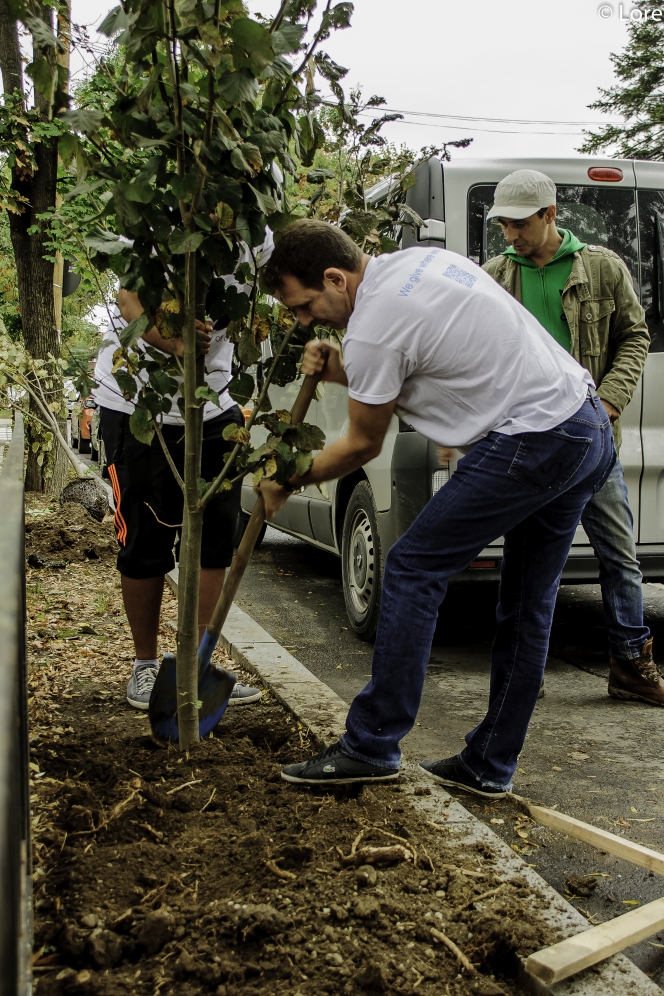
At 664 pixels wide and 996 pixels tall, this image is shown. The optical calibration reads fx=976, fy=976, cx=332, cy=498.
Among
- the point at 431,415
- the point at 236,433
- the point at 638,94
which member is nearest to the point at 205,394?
the point at 236,433

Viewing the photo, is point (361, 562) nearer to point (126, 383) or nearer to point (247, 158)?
point (126, 383)

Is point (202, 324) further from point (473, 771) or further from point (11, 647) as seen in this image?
point (11, 647)

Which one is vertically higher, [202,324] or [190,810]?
[202,324]

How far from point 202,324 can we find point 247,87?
0.75 metres

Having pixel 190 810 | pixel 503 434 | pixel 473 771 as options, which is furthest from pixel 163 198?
pixel 473 771

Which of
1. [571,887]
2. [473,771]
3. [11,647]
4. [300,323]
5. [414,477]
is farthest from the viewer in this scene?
[414,477]

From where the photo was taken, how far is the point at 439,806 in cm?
279

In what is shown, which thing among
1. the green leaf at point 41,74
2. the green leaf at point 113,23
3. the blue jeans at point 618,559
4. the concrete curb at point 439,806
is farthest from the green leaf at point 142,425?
the blue jeans at point 618,559

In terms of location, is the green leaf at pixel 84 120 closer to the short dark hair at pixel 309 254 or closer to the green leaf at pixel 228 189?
the green leaf at pixel 228 189

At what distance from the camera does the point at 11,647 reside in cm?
75

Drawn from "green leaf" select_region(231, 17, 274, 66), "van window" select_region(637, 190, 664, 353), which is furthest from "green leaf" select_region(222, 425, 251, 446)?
"van window" select_region(637, 190, 664, 353)

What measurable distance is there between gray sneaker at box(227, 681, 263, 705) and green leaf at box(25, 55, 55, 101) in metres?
2.27

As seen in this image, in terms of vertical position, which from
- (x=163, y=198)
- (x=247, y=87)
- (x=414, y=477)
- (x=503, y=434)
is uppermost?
(x=247, y=87)

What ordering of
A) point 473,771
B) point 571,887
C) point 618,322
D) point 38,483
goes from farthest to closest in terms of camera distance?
point 38,483
point 618,322
point 473,771
point 571,887
